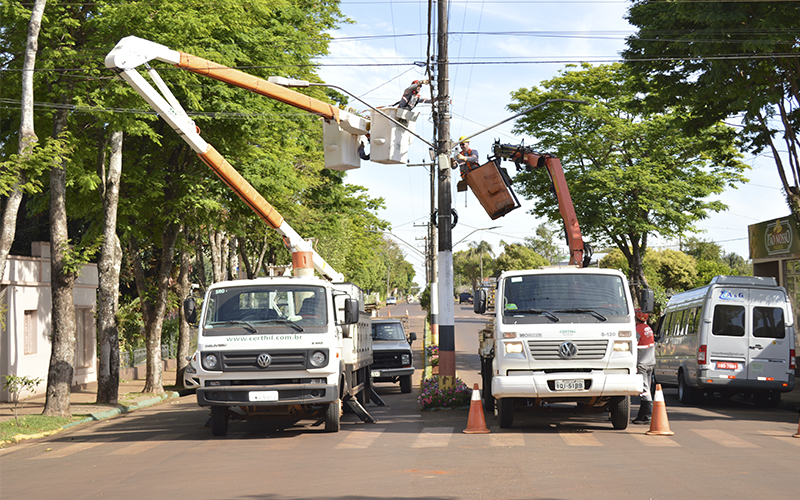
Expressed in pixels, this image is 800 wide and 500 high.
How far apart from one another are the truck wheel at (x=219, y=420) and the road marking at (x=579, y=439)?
540 cm

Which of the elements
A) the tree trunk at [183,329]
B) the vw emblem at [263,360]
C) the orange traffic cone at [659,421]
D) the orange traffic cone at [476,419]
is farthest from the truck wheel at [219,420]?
the tree trunk at [183,329]

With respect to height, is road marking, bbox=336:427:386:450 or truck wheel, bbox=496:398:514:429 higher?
truck wheel, bbox=496:398:514:429

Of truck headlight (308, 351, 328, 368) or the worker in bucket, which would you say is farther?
the worker in bucket

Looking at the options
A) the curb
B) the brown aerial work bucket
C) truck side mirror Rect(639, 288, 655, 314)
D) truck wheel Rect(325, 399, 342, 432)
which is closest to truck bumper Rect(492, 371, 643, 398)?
truck side mirror Rect(639, 288, 655, 314)

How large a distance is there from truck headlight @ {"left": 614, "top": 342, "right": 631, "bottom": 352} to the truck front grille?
0.51 feet

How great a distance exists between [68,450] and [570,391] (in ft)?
25.3

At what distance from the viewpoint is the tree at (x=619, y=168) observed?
29.2 metres

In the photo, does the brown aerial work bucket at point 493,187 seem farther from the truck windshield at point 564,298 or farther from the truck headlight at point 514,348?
the truck headlight at point 514,348

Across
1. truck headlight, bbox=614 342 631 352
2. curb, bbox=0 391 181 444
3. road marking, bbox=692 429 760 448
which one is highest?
truck headlight, bbox=614 342 631 352

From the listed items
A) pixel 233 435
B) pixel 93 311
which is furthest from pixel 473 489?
pixel 93 311

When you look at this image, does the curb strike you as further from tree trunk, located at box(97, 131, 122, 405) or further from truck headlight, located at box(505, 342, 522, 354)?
truck headlight, located at box(505, 342, 522, 354)

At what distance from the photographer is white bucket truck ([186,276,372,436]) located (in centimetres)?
1277

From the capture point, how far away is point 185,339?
2605 centimetres

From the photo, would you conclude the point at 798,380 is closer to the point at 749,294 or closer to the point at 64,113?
the point at 749,294
